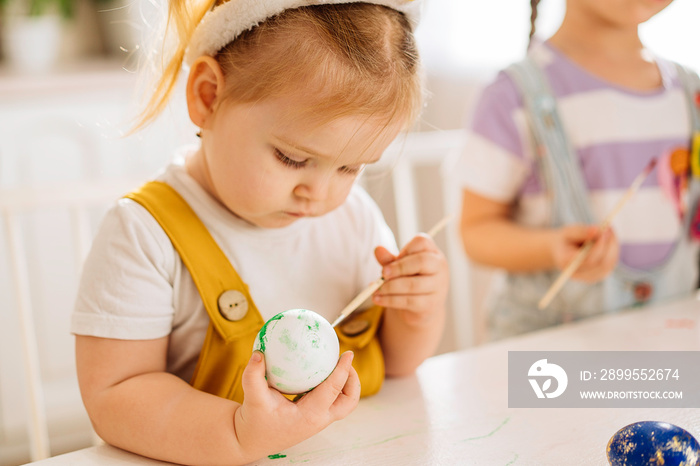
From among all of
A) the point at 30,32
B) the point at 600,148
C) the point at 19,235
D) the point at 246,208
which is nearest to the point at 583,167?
the point at 600,148

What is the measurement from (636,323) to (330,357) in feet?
1.51

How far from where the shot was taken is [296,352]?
1.52 feet

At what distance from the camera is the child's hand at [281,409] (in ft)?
1.49

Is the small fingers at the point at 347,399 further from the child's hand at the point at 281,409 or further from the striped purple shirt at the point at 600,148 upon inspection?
the striped purple shirt at the point at 600,148

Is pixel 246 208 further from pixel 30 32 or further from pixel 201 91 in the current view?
pixel 30 32

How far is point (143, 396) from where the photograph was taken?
1.69 ft

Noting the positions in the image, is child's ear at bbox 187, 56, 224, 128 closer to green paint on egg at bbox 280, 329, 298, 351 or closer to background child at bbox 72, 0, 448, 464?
background child at bbox 72, 0, 448, 464

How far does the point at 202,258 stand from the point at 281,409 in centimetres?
17

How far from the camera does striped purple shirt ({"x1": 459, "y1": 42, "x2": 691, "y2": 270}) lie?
959 millimetres

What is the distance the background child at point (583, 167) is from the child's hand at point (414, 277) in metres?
0.35

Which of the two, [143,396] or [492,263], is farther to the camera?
[492,263]

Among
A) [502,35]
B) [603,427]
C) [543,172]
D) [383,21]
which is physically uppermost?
[502,35]


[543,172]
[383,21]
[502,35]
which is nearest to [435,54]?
[502,35]

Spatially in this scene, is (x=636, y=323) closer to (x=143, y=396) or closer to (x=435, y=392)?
(x=435, y=392)
